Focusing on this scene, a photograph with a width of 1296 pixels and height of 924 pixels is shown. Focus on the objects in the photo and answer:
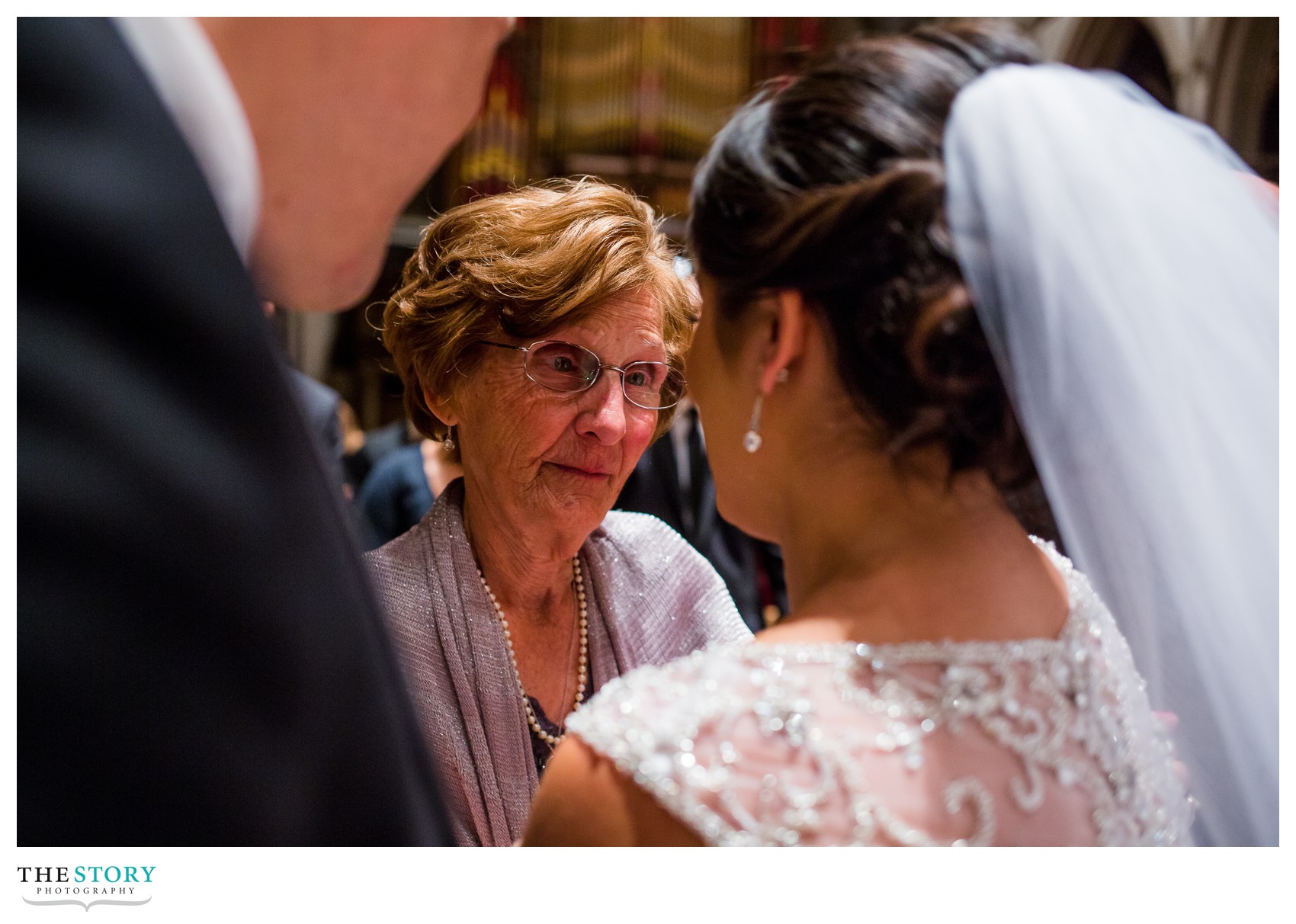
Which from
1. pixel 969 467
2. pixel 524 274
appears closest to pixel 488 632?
pixel 524 274

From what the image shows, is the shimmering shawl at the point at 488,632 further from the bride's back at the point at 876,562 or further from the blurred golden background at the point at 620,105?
the blurred golden background at the point at 620,105

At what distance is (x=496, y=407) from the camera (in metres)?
1.51

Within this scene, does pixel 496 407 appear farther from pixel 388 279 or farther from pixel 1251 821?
pixel 1251 821

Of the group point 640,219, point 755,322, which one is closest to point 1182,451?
point 755,322

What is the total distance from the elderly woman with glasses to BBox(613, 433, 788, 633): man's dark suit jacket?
345mm

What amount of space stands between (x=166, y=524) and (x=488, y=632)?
3.00ft

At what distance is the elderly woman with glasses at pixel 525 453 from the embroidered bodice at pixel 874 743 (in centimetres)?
54

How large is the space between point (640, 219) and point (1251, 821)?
3.47 ft

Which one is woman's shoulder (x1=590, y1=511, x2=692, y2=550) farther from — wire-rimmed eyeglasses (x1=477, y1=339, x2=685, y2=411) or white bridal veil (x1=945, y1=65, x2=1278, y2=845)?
white bridal veil (x1=945, y1=65, x2=1278, y2=845)

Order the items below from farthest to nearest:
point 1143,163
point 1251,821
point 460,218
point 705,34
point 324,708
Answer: point 705,34
point 460,218
point 1251,821
point 1143,163
point 324,708

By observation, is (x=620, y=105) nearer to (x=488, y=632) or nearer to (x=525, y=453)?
(x=525, y=453)

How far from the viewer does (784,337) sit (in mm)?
1003

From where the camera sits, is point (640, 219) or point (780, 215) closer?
point (780, 215)

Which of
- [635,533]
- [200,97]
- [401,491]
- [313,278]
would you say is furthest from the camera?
[401,491]
